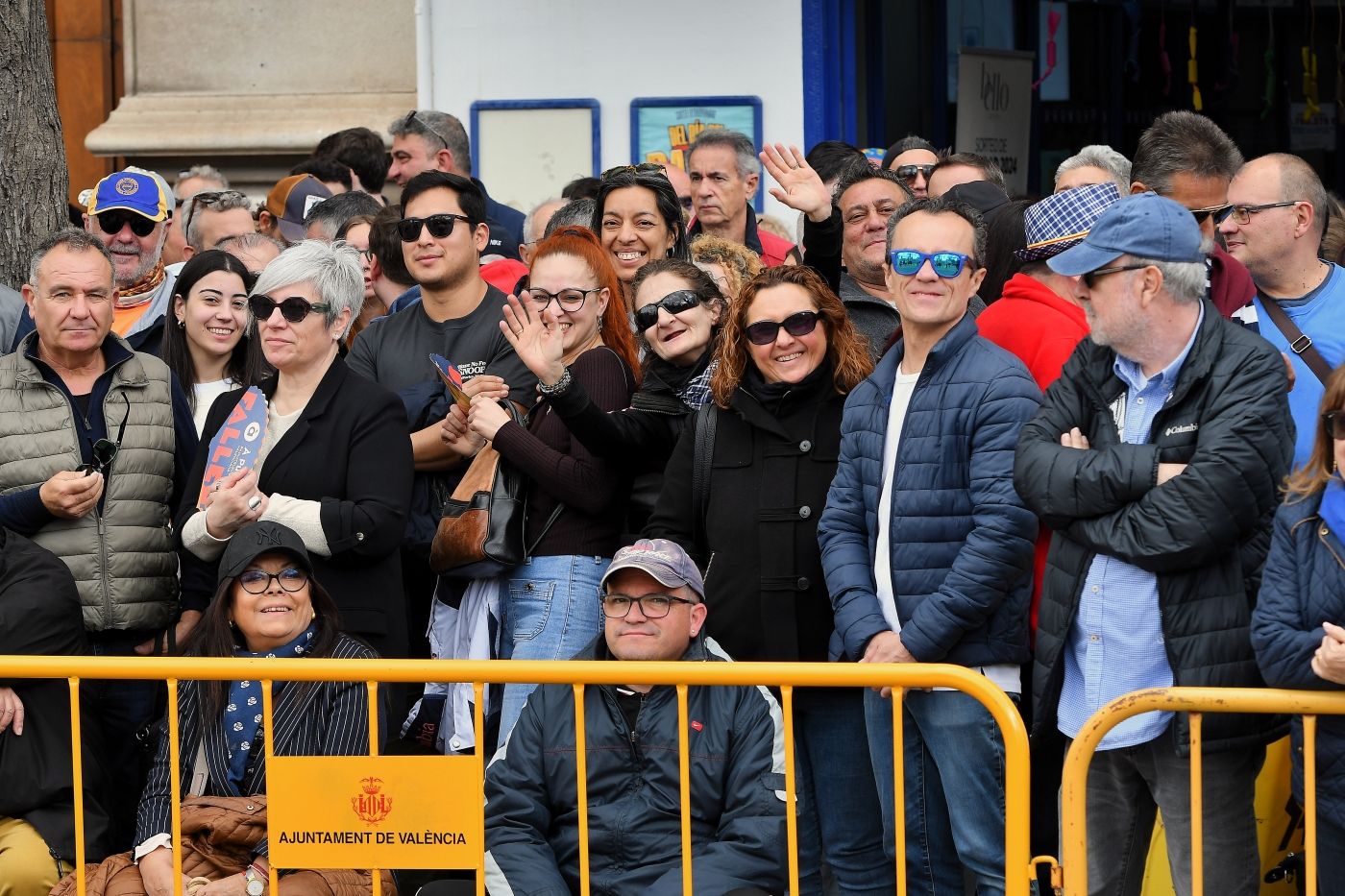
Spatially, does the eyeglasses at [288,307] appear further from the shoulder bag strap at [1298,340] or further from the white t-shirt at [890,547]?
the shoulder bag strap at [1298,340]

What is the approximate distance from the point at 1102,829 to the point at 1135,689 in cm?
46

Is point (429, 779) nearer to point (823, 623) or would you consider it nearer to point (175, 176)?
point (823, 623)

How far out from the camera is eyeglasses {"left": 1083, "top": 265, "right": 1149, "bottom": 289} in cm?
415

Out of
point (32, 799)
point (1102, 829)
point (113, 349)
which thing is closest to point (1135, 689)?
point (1102, 829)

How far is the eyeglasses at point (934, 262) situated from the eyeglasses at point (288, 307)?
1873 millimetres

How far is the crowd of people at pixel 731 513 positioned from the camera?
4.09 metres

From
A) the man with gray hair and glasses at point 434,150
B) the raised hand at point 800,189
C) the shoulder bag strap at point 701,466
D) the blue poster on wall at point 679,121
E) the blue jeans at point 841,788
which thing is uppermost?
the blue poster on wall at point 679,121

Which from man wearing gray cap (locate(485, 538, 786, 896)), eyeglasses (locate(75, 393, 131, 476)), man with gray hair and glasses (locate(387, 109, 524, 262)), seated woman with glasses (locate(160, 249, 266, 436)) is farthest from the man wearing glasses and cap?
man with gray hair and glasses (locate(387, 109, 524, 262))

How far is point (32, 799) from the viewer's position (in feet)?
16.1

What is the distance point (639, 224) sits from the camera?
240 inches

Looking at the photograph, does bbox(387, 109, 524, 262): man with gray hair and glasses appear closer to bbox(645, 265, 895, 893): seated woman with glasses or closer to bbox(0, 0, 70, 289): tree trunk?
bbox(0, 0, 70, 289): tree trunk

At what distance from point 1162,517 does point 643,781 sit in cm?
150

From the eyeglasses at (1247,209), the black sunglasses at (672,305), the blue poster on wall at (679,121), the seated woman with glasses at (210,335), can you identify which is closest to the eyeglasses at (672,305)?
the black sunglasses at (672,305)

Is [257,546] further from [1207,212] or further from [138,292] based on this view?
[1207,212]
